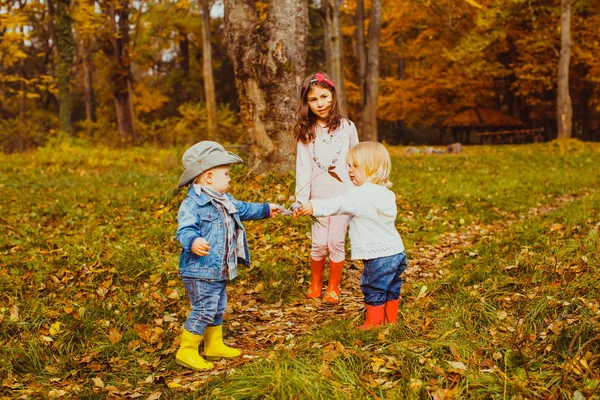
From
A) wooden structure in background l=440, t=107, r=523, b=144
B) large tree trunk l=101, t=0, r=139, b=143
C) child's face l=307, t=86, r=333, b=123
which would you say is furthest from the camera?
wooden structure in background l=440, t=107, r=523, b=144

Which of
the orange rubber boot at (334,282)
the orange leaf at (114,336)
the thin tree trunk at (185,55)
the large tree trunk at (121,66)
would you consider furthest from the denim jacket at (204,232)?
the thin tree trunk at (185,55)

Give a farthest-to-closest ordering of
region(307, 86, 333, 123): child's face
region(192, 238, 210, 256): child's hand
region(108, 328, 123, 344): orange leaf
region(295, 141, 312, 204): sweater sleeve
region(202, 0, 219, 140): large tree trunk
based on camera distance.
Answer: region(202, 0, 219, 140): large tree trunk → region(295, 141, 312, 204): sweater sleeve → region(307, 86, 333, 123): child's face → region(108, 328, 123, 344): orange leaf → region(192, 238, 210, 256): child's hand

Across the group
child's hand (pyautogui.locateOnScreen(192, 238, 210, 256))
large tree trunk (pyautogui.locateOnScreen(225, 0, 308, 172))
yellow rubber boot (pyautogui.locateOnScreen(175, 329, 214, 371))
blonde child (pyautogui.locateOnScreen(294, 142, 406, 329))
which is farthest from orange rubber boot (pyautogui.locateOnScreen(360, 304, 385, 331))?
large tree trunk (pyautogui.locateOnScreen(225, 0, 308, 172))

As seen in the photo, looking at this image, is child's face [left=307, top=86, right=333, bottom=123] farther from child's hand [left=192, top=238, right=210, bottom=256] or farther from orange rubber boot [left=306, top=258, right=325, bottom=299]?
child's hand [left=192, top=238, right=210, bottom=256]

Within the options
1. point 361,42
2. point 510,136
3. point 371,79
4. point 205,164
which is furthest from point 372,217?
point 510,136

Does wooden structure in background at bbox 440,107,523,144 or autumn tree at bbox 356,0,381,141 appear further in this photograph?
wooden structure in background at bbox 440,107,523,144

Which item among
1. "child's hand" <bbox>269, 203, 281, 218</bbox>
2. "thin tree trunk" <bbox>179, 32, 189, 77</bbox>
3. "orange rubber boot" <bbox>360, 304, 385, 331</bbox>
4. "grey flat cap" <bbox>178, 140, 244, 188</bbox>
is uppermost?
"thin tree trunk" <bbox>179, 32, 189, 77</bbox>

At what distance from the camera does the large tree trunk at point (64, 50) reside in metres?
19.6

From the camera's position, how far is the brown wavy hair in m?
4.75

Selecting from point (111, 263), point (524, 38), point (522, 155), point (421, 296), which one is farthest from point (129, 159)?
point (524, 38)

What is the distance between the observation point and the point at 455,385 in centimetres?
282

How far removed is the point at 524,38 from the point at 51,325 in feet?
88.0

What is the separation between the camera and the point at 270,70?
7.50m

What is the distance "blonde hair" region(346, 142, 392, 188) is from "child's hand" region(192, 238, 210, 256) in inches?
47.9
